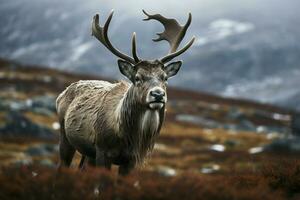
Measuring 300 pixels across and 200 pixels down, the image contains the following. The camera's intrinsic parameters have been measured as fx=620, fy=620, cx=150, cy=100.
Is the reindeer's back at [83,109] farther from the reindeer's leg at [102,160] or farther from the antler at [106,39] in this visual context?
the antler at [106,39]

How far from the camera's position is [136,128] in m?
10.8

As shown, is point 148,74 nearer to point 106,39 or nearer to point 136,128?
point 136,128

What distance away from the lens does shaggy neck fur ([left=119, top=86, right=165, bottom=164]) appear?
1062 cm

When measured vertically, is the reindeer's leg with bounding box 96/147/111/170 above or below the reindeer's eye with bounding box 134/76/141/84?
below

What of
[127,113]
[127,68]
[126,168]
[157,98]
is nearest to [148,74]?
[127,68]

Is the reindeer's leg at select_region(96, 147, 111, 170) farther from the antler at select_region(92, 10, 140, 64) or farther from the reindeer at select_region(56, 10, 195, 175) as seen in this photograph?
the antler at select_region(92, 10, 140, 64)

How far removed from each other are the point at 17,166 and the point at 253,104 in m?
95.6

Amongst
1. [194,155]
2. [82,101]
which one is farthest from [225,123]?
[82,101]

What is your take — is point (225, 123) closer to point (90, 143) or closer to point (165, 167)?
point (165, 167)

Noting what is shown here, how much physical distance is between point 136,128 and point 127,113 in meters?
0.31

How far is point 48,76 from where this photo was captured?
98.8 m

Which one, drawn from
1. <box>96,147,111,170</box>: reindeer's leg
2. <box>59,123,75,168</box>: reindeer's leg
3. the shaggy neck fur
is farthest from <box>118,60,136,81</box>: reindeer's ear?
<box>59,123,75,168</box>: reindeer's leg

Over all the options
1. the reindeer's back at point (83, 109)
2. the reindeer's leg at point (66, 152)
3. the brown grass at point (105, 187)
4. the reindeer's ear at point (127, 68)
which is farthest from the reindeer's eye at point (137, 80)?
the reindeer's leg at point (66, 152)

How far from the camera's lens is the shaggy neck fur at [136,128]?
10625mm
